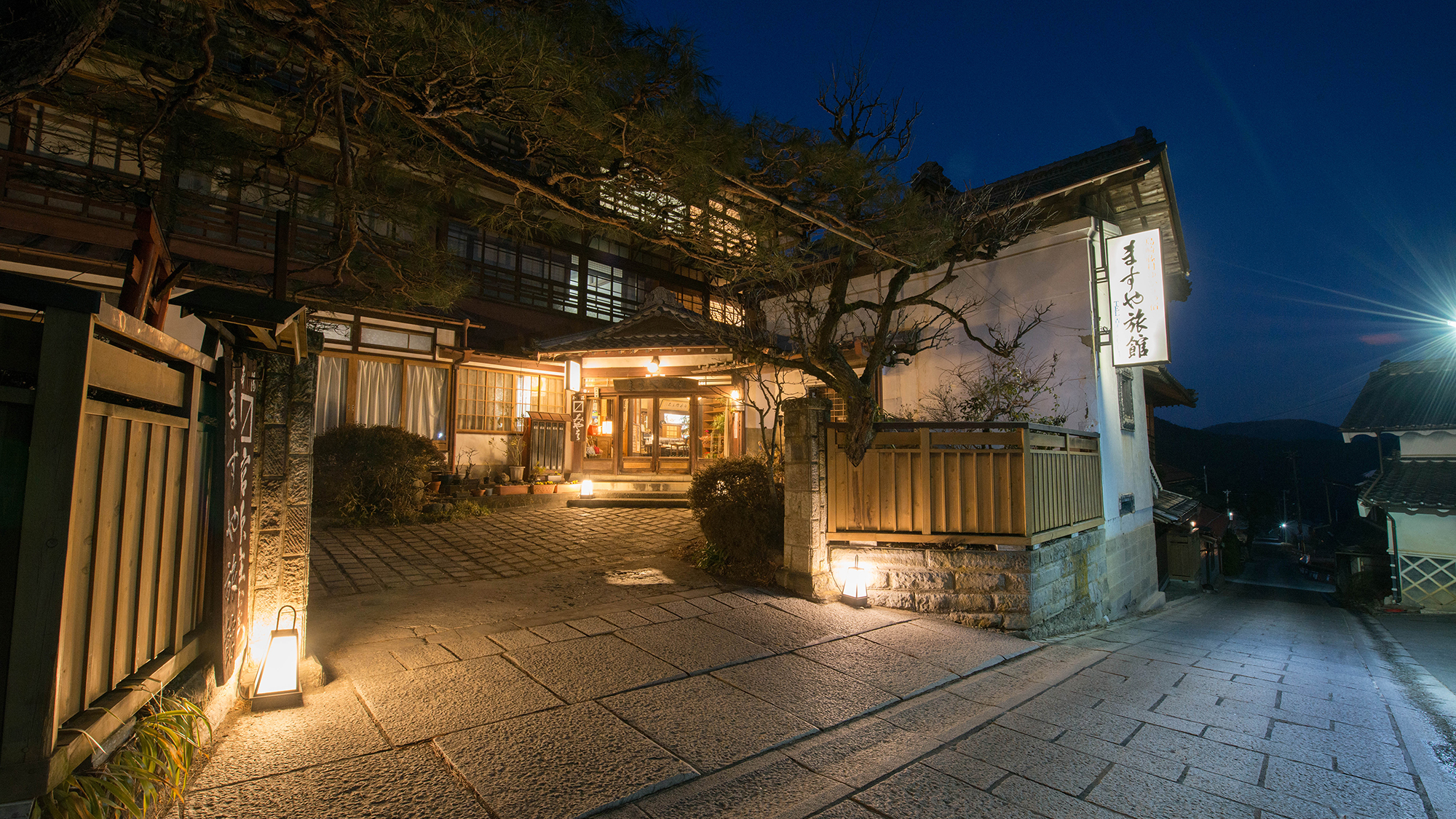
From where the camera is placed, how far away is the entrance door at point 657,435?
50.4ft

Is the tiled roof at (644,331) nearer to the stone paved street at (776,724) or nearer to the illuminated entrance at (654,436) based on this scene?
the illuminated entrance at (654,436)

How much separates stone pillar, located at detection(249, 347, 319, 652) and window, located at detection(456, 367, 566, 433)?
10.9 meters

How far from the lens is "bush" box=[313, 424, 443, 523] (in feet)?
34.7

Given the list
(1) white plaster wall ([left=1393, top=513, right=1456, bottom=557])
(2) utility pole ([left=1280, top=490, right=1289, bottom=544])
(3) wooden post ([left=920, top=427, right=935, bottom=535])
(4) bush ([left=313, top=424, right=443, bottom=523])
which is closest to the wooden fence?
(3) wooden post ([left=920, top=427, right=935, bottom=535])

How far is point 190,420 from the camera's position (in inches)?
126

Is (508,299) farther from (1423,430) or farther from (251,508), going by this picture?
(1423,430)

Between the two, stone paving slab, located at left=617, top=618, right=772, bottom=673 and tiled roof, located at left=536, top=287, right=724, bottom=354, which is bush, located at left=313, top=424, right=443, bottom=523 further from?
stone paving slab, located at left=617, top=618, right=772, bottom=673

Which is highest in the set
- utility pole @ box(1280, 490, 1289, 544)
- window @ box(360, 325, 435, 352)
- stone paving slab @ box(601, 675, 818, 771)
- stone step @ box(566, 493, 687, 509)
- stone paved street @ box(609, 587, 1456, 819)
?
window @ box(360, 325, 435, 352)

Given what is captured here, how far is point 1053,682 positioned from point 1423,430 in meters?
19.9

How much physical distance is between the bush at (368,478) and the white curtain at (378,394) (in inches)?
81.6

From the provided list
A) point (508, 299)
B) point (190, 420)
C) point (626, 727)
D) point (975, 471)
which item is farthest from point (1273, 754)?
point (508, 299)

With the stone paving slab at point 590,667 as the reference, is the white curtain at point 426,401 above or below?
above

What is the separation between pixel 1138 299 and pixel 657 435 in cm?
1044

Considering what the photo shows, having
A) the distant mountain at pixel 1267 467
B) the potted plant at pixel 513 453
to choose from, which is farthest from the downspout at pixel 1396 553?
the distant mountain at pixel 1267 467
